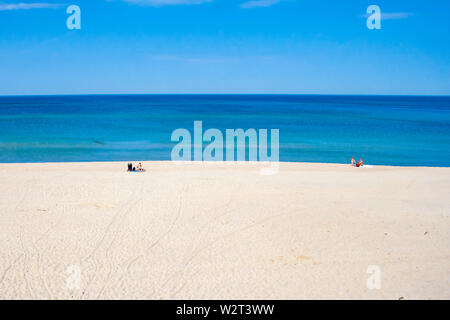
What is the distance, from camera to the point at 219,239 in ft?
37.4

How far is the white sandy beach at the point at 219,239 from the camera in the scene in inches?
342

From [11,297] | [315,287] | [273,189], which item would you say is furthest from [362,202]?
[11,297]

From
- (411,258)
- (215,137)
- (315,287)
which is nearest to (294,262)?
(315,287)

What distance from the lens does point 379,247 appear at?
10859 mm

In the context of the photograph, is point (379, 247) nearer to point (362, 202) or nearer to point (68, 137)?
point (362, 202)

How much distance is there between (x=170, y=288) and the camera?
28.3ft

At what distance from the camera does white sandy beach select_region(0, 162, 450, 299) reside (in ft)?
28.5

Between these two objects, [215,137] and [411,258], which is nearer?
[411,258]
